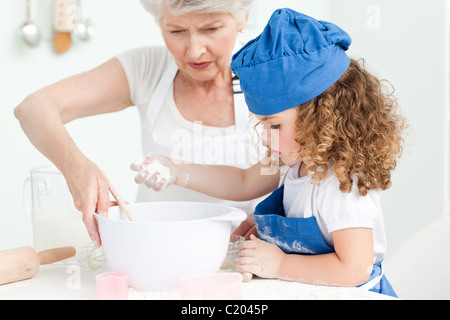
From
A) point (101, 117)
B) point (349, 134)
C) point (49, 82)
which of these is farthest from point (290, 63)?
point (101, 117)

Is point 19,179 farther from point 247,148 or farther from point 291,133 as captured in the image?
point 291,133

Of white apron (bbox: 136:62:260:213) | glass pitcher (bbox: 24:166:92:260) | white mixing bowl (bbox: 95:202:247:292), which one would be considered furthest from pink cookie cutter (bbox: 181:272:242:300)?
white apron (bbox: 136:62:260:213)

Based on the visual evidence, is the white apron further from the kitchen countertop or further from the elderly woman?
the kitchen countertop

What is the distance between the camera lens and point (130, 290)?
0.85m

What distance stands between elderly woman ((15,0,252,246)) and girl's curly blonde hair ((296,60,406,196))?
405 mm

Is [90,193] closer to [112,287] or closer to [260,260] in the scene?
[112,287]

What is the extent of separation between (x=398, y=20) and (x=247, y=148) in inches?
64.0

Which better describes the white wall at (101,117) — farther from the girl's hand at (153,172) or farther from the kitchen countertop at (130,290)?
the kitchen countertop at (130,290)

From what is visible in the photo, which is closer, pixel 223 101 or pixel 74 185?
pixel 74 185

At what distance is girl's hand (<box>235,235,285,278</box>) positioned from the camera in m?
0.92

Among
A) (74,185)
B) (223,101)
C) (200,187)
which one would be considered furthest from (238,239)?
(223,101)
